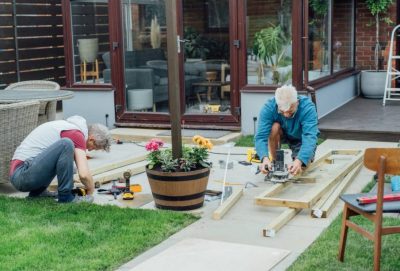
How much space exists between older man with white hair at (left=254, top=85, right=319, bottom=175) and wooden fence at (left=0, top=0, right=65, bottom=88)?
5.67 m

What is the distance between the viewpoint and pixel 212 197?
575 centimetres

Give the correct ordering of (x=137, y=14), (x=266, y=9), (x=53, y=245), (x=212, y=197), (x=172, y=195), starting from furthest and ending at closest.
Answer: (x=137, y=14) → (x=266, y=9) → (x=212, y=197) → (x=172, y=195) → (x=53, y=245)

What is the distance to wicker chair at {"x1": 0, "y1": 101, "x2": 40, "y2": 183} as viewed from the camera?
Result: 19.4ft

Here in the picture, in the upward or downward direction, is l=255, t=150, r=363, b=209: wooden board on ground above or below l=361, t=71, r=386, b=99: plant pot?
below

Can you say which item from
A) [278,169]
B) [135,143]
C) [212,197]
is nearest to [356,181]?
[278,169]

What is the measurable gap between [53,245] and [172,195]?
1.15 m

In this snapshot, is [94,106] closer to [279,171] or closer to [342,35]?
[342,35]

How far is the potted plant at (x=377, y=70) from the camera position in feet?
36.0

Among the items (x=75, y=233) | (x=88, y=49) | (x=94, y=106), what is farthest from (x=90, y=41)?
(x=75, y=233)

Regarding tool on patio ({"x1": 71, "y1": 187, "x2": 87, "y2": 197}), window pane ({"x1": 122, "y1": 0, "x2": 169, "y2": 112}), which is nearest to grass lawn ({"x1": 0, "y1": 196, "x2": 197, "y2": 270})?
tool on patio ({"x1": 71, "y1": 187, "x2": 87, "y2": 197})

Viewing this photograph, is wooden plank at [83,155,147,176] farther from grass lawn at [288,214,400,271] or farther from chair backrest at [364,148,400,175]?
chair backrest at [364,148,400,175]

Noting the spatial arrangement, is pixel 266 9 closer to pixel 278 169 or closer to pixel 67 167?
pixel 278 169

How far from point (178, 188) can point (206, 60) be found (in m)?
3.77

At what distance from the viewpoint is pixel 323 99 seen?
941 centimetres
